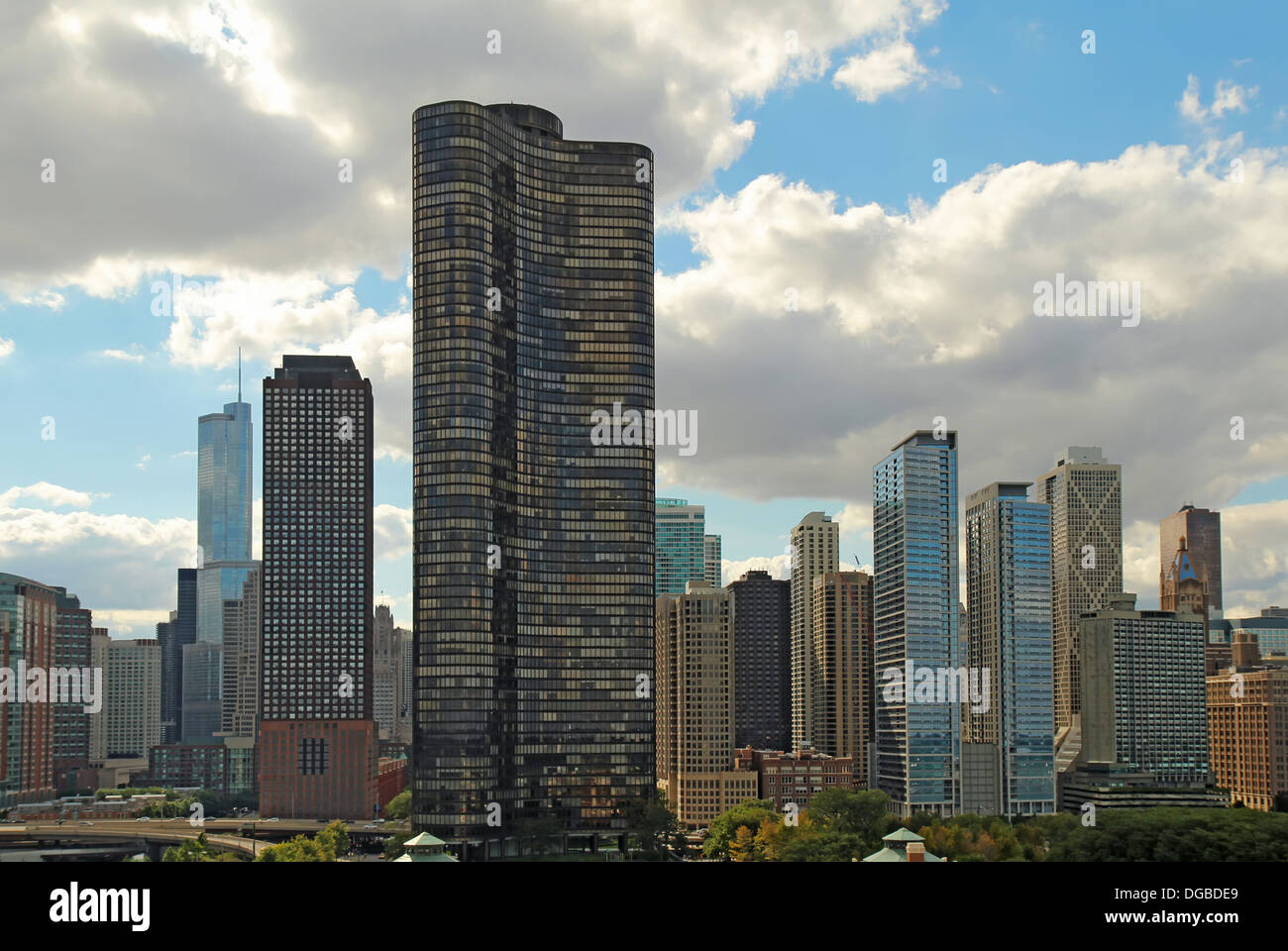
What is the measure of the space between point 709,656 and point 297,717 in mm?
59486

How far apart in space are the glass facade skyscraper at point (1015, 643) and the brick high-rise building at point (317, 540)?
86.3 metres

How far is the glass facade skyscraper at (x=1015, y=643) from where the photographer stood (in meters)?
159

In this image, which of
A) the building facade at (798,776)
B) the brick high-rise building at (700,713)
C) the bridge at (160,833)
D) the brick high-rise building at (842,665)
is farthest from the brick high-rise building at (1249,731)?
the bridge at (160,833)

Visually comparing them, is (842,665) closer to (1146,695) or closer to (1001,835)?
(1146,695)

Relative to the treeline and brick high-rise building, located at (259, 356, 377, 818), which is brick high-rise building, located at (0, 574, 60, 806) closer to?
brick high-rise building, located at (259, 356, 377, 818)

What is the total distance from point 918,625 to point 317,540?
86.3m

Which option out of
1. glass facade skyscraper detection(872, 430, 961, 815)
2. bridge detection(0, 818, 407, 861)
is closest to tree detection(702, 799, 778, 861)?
bridge detection(0, 818, 407, 861)

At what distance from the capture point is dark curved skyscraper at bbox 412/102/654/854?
10606 cm

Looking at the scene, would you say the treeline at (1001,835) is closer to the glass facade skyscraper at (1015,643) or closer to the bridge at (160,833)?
the bridge at (160,833)

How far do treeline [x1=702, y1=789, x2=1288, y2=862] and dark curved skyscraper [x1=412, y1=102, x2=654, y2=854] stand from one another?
1662 cm

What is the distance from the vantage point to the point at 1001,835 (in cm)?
9262
